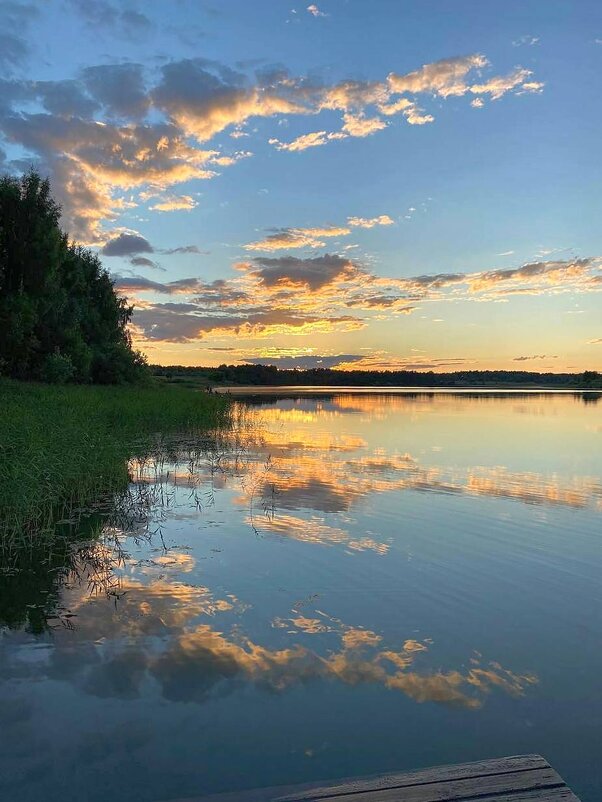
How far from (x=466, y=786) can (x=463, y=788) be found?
3 centimetres

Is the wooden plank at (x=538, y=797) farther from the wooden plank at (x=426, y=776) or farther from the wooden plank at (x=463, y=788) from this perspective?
the wooden plank at (x=426, y=776)

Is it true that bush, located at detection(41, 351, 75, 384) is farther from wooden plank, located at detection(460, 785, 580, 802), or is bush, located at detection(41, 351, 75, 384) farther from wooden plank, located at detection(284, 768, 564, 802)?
wooden plank, located at detection(460, 785, 580, 802)

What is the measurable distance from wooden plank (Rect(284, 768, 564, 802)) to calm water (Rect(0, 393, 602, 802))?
1572 millimetres

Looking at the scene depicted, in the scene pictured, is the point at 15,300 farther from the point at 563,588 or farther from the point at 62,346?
the point at 563,588

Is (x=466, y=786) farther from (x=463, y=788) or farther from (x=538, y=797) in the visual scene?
(x=538, y=797)

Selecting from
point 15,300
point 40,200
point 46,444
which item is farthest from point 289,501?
point 40,200

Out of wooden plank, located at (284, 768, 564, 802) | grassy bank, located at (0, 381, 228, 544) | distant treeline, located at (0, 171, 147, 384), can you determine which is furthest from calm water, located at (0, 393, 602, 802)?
distant treeline, located at (0, 171, 147, 384)

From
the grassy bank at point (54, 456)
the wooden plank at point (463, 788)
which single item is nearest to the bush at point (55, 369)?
the grassy bank at point (54, 456)

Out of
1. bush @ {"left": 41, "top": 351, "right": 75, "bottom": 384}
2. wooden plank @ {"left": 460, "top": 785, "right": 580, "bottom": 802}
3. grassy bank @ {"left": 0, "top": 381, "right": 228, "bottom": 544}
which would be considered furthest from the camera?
bush @ {"left": 41, "top": 351, "right": 75, "bottom": 384}

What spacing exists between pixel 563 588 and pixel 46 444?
1265cm

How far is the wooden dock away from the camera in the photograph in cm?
346

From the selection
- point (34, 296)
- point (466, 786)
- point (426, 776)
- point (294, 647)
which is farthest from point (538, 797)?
point (34, 296)

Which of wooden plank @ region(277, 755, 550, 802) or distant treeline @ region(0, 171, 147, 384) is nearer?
wooden plank @ region(277, 755, 550, 802)

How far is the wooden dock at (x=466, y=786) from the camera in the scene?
3.46 m
